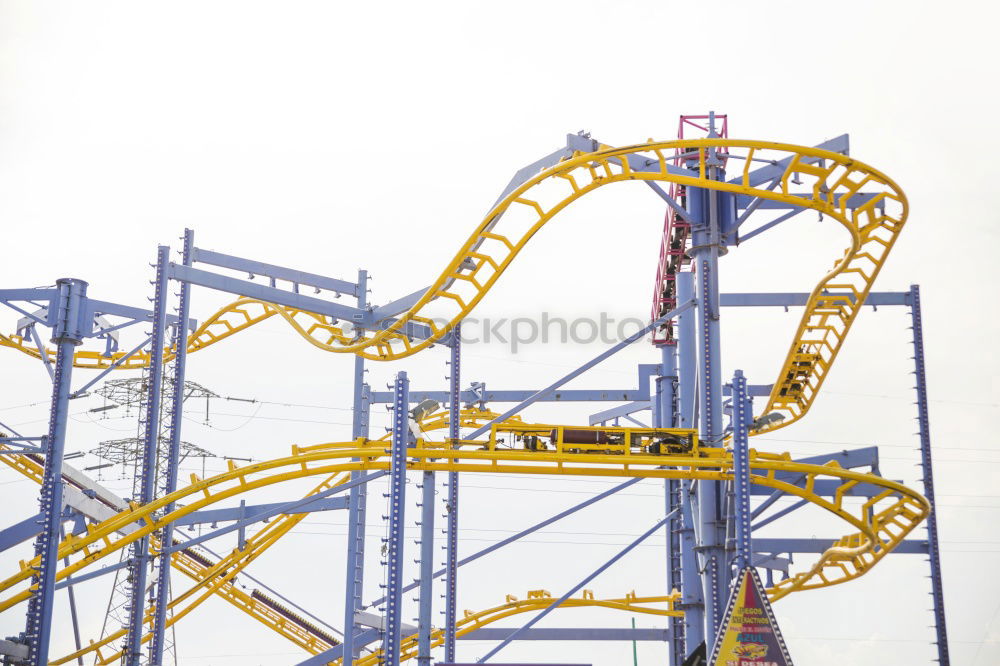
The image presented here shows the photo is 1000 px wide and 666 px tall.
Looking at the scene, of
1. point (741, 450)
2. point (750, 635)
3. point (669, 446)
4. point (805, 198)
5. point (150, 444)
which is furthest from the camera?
→ point (150, 444)

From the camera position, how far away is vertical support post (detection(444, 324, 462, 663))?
2531 cm

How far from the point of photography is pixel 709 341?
76.0 feet

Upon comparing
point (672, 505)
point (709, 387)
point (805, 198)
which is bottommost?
point (672, 505)

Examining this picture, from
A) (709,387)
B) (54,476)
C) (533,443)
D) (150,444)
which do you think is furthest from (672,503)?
(54,476)

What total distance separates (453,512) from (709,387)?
6.42 meters

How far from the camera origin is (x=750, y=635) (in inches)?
643

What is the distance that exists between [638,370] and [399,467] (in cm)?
1439

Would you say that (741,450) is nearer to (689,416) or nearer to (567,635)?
(689,416)

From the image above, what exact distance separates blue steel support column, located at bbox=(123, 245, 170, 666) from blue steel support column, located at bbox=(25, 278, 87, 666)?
280 centimetres

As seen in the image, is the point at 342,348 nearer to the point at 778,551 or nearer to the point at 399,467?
the point at 399,467

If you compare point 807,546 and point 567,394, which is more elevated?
point 567,394

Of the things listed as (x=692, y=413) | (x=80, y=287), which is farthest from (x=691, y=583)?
(x=80, y=287)

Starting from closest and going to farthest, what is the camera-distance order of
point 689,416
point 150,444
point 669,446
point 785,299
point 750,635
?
point 750,635
point 669,446
point 150,444
point 689,416
point 785,299

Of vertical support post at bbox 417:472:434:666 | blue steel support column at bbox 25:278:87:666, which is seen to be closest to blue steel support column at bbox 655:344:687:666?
vertical support post at bbox 417:472:434:666
